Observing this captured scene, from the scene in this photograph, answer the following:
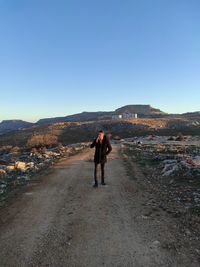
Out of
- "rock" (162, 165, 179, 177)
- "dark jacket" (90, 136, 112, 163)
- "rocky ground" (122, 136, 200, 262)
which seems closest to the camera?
"rocky ground" (122, 136, 200, 262)

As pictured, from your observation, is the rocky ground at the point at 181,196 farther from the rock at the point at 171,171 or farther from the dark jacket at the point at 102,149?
the dark jacket at the point at 102,149

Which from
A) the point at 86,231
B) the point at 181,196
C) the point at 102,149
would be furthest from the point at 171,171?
the point at 86,231

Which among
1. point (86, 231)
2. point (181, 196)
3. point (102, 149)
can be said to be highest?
point (102, 149)

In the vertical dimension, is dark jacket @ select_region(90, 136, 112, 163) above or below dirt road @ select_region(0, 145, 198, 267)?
above

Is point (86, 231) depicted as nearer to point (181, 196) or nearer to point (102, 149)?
point (181, 196)

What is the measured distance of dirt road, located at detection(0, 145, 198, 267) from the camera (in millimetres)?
6422

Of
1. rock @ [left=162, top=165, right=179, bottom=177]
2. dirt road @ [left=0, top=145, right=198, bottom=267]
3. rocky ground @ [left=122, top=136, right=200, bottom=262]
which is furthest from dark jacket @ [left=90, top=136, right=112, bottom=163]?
rock @ [left=162, top=165, right=179, bottom=177]

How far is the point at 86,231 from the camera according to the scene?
8.06m

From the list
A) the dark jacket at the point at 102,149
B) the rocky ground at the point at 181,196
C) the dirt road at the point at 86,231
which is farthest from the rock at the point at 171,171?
the dark jacket at the point at 102,149

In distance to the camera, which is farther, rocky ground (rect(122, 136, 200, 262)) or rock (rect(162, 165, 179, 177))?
rock (rect(162, 165, 179, 177))

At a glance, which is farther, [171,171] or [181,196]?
[171,171]

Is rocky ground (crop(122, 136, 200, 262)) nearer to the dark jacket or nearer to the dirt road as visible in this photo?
the dirt road

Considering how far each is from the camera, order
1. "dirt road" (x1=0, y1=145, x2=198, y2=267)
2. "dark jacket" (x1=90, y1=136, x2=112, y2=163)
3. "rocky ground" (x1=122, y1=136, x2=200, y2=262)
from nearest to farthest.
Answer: "dirt road" (x1=0, y1=145, x2=198, y2=267), "rocky ground" (x1=122, y1=136, x2=200, y2=262), "dark jacket" (x1=90, y1=136, x2=112, y2=163)

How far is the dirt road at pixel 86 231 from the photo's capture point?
6422mm
